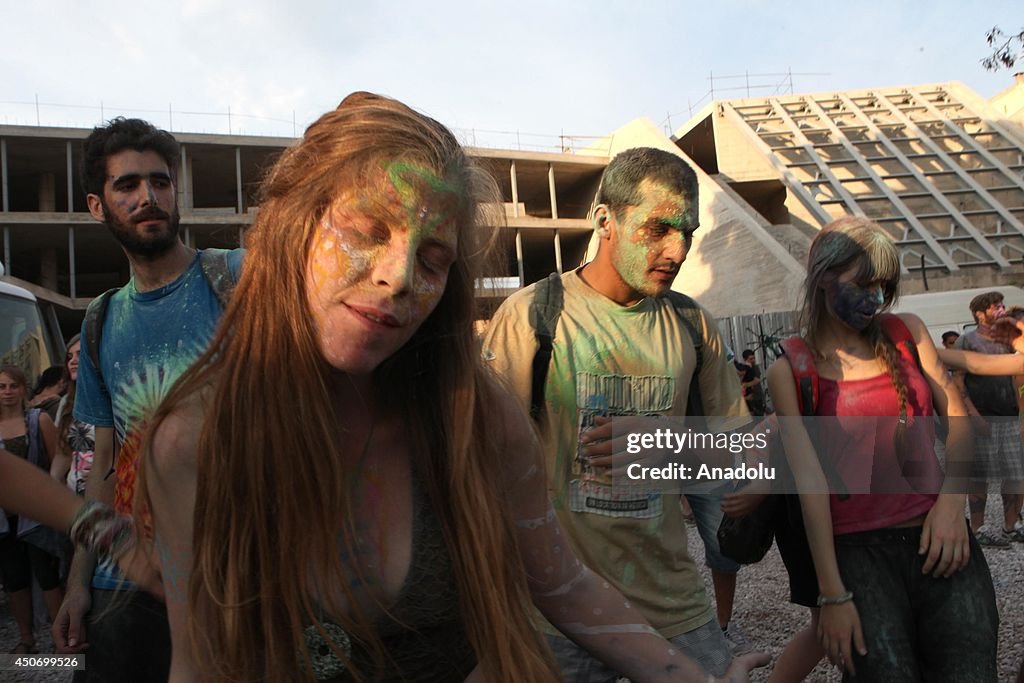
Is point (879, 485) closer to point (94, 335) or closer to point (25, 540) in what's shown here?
point (94, 335)

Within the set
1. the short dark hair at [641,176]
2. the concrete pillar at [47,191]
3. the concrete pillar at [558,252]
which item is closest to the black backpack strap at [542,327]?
the short dark hair at [641,176]

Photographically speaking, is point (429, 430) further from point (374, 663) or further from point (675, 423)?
point (675, 423)

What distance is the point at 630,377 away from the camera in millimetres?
2625

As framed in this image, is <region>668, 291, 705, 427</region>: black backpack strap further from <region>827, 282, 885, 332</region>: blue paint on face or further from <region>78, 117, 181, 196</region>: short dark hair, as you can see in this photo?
<region>78, 117, 181, 196</region>: short dark hair

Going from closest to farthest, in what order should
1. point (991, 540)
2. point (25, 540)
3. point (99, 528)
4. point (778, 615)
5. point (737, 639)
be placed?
point (99, 528), point (737, 639), point (25, 540), point (778, 615), point (991, 540)

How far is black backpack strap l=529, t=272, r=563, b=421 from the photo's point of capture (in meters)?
2.56

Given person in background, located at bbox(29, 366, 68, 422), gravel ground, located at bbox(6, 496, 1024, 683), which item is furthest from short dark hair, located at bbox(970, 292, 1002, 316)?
person in background, located at bbox(29, 366, 68, 422)

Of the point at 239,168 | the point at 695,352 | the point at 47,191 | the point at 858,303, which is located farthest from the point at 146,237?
the point at 47,191

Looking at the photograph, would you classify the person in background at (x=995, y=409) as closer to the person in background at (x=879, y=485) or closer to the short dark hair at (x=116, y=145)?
the person in background at (x=879, y=485)

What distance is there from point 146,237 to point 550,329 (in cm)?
144

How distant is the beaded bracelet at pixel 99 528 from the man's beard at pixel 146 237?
1.13 m

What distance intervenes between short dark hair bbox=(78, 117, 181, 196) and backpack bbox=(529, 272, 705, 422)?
147cm

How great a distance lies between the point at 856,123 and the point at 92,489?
32.4 m

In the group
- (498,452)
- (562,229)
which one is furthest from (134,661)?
(562,229)
